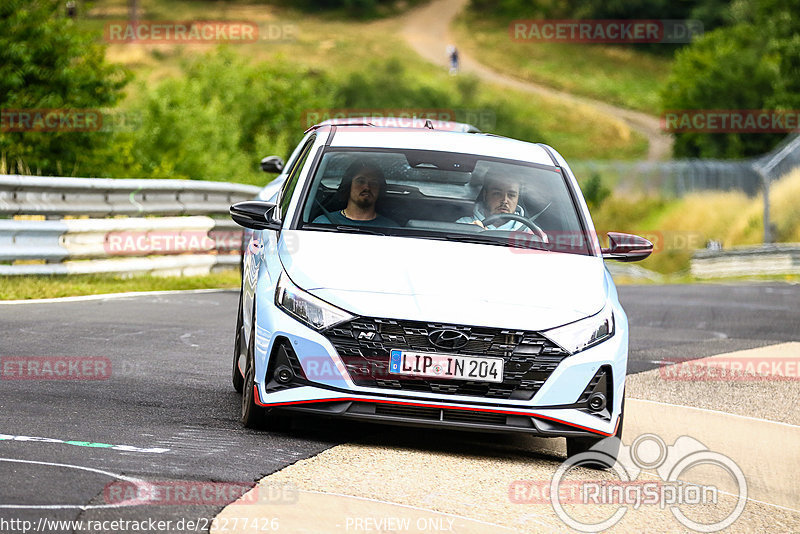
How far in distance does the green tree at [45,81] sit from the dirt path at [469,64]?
59004mm

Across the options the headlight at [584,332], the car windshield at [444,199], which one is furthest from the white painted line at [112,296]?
the headlight at [584,332]

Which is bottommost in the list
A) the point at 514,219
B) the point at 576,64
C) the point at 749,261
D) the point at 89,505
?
the point at 749,261

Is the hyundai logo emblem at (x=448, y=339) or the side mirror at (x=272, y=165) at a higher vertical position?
the side mirror at (x=272, y=165)

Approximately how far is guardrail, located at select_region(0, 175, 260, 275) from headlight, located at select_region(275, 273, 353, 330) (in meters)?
7.55

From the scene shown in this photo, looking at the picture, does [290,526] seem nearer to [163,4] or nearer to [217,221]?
[217,221]

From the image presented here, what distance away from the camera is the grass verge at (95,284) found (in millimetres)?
13492

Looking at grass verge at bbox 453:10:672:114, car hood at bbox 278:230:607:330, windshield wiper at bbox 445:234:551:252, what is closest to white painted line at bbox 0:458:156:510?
car hood at bbox 278:230:607:330

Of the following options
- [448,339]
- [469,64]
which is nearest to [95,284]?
[448,339]

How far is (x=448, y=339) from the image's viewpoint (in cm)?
664

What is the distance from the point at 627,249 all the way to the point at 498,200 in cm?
81

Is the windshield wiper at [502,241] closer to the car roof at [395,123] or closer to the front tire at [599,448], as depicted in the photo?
the front tire at [599,448]

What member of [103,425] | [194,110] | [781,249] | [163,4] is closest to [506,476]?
[103,425]

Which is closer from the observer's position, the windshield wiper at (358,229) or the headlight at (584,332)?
the headlight at (584,332)

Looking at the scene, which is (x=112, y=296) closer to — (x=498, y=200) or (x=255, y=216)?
(x=255, y=216)
